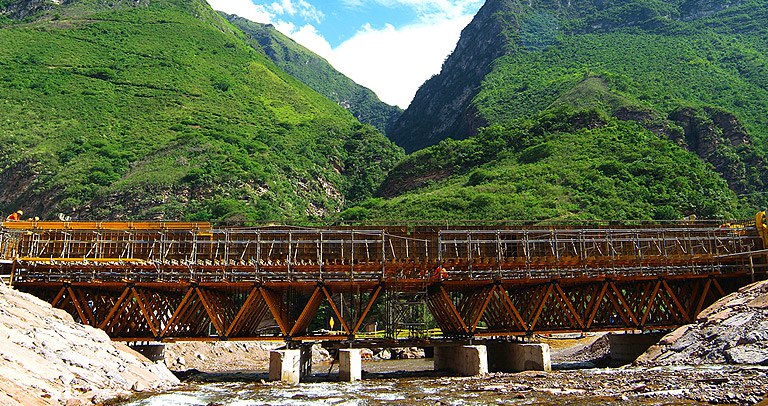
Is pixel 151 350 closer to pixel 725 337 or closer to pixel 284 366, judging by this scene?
pixel 284 366

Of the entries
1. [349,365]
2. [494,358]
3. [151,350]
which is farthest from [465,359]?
[151,350]

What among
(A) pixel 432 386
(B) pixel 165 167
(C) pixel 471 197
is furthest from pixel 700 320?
(B) pixel 165 167

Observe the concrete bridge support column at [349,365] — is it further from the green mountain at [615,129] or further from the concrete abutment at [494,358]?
the green mountain at [615,129]

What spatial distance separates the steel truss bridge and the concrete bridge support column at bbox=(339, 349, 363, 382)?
1.47 m

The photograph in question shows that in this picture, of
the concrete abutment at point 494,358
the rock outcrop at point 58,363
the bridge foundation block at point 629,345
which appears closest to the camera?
the rock outcrop at point 58,363

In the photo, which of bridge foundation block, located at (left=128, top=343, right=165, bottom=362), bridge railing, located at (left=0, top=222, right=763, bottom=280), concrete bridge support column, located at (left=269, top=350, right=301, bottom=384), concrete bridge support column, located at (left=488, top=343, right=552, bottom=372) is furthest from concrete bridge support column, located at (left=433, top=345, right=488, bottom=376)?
bridge foundation block, located at (left=128, top=343, right=165, bottom=362)

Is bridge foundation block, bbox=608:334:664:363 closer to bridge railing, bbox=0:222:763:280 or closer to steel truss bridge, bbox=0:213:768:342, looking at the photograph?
steel truss bridge, bbox=0:213:768:342

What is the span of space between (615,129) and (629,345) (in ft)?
260

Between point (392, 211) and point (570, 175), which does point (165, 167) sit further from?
point (570, 175)

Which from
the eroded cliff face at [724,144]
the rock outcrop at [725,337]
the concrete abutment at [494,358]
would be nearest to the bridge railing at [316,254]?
the rock outcrop at [725,337]

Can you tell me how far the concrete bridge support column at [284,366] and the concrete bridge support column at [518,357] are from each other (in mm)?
12518

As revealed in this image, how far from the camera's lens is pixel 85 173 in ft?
357

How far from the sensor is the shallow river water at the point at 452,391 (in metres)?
22.0

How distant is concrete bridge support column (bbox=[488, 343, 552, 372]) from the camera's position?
32469 mm
